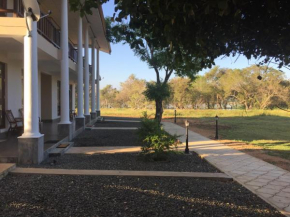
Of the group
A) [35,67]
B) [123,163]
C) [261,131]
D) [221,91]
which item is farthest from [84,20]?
[221,91]

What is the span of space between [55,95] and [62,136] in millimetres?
8063

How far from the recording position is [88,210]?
11.5ft

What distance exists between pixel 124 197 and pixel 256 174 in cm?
325

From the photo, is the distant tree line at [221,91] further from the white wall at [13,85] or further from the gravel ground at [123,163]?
the gravel ground at [123,163]

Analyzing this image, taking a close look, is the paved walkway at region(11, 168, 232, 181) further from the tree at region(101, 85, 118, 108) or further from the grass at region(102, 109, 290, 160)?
the tree at region(101, 85, 118, 108)

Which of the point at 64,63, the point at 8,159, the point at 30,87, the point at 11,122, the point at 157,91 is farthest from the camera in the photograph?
the point at 157,91

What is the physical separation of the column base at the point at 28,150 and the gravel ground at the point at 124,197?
87 centimetres

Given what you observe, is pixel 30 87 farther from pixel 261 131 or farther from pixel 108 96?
pixel 108 96

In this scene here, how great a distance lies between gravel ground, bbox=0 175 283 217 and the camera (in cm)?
352

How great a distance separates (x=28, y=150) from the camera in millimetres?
5918

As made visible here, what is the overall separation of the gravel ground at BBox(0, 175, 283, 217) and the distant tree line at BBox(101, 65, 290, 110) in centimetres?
3704

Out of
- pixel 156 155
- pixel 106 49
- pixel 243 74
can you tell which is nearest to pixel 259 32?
pixel 156 155

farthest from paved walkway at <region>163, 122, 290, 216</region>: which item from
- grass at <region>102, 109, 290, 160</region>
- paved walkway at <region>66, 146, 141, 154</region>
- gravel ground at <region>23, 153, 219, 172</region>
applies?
paved walkway at <region>66, 146, 141, 154</region>

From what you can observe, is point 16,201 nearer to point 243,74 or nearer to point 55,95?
point 55,95
